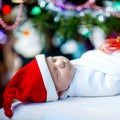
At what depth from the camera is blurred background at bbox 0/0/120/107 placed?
1718 millimetres

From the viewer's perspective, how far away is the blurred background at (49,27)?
172 centimetres

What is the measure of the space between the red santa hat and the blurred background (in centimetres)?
67

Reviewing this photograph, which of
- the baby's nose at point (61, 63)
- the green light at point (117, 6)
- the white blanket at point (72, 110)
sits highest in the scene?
the green light at point (117, 6)

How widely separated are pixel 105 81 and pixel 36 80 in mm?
248

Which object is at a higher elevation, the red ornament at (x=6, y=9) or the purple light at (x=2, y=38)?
the red ornament at (x=6, y=9)

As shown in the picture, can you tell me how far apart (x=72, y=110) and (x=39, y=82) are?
0.15 m

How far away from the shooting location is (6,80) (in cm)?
179

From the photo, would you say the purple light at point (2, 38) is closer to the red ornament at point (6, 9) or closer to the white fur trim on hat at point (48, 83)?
the red ornament at point (6, 9)

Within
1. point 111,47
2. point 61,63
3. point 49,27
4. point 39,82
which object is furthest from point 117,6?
point 39,82

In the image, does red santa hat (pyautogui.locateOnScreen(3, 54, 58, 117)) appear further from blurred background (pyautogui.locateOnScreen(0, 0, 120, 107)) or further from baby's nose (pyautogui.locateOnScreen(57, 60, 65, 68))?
blurred background (pyautogui.locateOnScreen(0, 0, 120, 107))

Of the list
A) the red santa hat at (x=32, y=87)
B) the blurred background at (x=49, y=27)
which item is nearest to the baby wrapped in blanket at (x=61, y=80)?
the red santa hat at (x=32, y=87)

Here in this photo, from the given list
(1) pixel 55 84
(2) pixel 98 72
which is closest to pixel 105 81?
(2) pixel 98 72

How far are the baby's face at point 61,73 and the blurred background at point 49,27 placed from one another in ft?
2.11

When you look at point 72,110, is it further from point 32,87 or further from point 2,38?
point 2,38
